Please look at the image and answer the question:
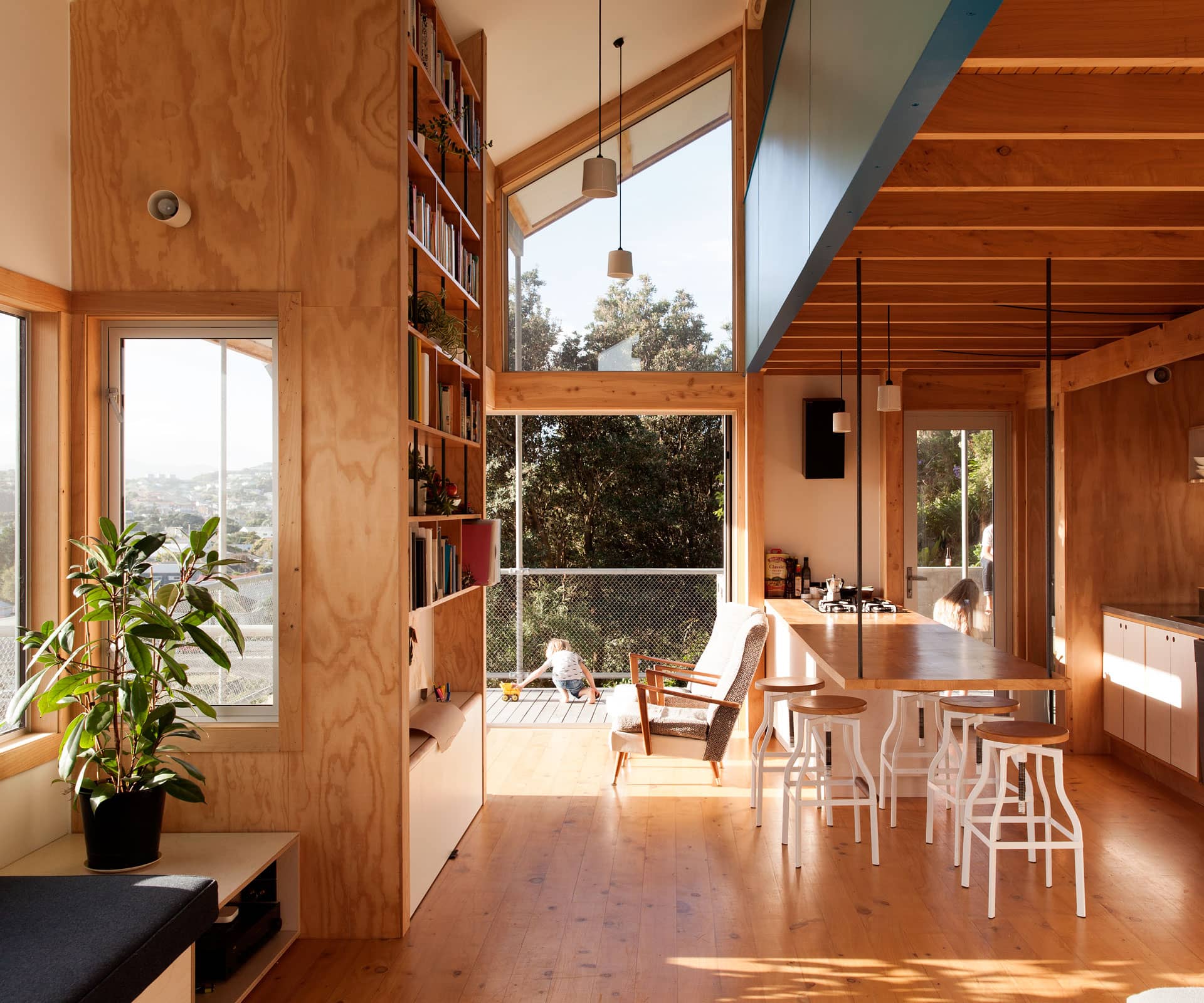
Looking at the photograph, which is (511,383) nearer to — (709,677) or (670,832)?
(709,677)

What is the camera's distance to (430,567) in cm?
371

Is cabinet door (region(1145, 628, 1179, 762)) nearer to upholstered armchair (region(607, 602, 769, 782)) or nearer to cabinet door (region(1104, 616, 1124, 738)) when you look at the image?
cabinet door (region(1104, 616, 1124, 738))

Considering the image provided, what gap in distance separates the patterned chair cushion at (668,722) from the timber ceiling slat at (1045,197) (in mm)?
2078

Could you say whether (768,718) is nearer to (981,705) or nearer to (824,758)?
(824,758)

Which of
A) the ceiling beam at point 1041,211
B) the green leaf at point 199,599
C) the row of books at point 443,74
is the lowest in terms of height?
the green leaf at point 199,599

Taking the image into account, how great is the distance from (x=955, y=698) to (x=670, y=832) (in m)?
1.44

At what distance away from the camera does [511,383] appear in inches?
239

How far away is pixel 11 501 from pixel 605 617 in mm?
7432

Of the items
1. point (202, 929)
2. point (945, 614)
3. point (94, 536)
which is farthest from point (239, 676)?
point (945, 614)

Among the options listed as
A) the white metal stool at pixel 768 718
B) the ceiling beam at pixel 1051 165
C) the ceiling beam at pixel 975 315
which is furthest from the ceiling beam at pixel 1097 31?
the white metal stool at pixel 768 718

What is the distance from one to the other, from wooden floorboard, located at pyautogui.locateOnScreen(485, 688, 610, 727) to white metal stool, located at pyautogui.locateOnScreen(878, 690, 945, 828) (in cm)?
234

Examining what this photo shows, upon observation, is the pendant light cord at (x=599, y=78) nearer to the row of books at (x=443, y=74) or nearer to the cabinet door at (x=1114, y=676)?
the row of books at (x=443, y=74)

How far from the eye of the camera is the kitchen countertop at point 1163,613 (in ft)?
15.1

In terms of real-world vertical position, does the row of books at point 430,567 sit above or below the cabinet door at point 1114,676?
above
